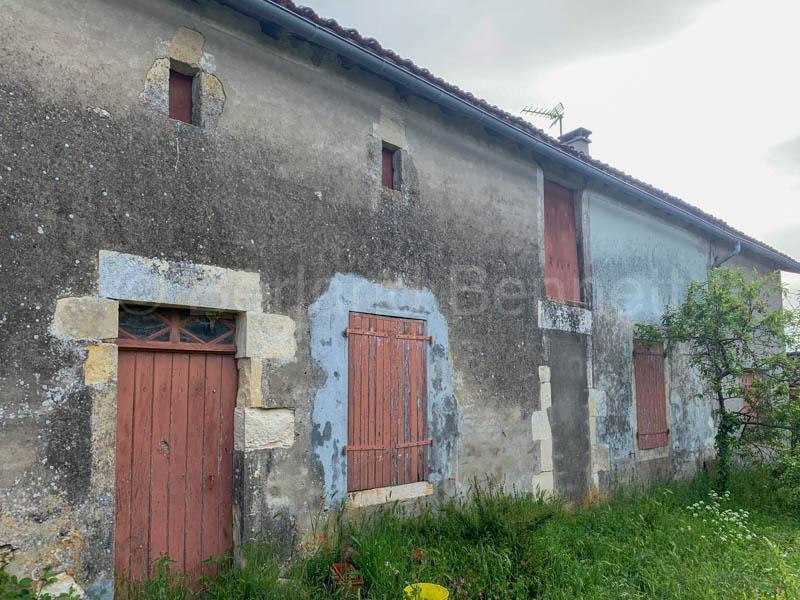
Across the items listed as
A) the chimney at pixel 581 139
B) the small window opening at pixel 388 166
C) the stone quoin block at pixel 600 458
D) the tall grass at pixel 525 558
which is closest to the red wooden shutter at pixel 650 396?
the stone quoin block at pixel 600 458

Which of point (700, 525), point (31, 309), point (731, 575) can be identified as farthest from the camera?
point (700, 525)

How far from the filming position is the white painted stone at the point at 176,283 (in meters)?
3.71

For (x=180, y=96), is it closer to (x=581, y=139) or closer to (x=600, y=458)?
(x=600, y=458)

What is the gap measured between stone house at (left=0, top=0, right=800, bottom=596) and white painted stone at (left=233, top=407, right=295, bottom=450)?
0.02 metres

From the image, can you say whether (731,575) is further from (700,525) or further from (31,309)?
(31,309)

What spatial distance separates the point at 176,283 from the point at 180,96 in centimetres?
134

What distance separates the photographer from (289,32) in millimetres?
4684

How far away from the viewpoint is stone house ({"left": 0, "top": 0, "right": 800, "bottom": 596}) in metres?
3.48

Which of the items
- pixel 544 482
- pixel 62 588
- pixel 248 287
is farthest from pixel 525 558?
pixel 62 588

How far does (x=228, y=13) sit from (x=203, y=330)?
2283 millimetres

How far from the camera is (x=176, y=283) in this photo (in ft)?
13.1

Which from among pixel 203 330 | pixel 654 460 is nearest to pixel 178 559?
pixel 203 330

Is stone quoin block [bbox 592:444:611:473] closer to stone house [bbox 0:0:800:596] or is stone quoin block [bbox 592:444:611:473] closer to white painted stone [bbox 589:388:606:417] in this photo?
stone house [bbox 0:0:800:596]

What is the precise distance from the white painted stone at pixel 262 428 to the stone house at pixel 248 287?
0.02 m
